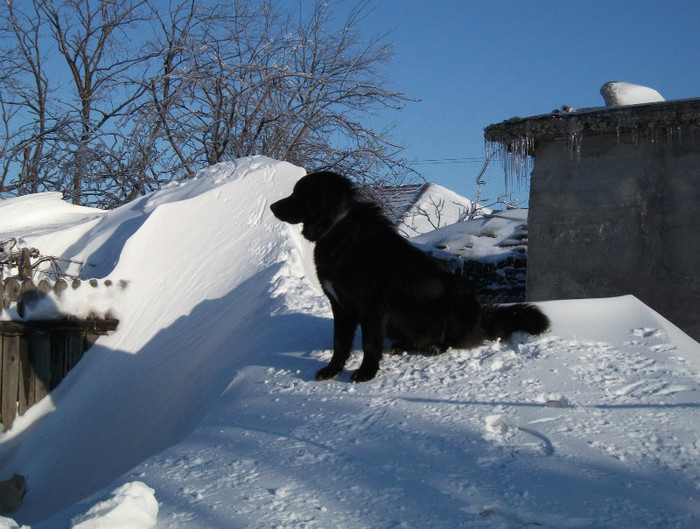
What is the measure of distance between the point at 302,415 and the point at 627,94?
685cm

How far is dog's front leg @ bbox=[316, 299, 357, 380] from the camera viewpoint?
4328mm

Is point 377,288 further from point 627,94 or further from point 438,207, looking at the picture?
point 438,207

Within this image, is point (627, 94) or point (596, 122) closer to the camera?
point (596, 122)

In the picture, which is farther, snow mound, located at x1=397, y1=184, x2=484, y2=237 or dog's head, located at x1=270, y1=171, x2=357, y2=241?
snow mound, located at x1=397, y1=184, x2=484, y2=237

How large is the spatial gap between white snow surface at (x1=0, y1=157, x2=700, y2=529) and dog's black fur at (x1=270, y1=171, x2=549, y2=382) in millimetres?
160

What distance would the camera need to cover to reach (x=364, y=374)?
4168 mm

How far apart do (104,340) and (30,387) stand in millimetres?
717

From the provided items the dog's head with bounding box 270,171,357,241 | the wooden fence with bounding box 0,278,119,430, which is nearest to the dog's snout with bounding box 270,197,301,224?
the dog's head with bounding box 270,171,357,241

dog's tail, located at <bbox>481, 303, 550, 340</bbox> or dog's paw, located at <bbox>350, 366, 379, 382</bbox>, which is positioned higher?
dog's tail, located at <bbox>481, 303, 550, 340</bbox>

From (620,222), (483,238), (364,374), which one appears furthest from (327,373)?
(483,238)

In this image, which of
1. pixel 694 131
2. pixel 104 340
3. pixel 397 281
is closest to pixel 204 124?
pixel 104 340

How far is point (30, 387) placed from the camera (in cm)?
580

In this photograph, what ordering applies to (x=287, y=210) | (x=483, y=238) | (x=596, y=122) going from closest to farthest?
(x=287, y=210) < (x=596, y=122) < (x=483, y=238)

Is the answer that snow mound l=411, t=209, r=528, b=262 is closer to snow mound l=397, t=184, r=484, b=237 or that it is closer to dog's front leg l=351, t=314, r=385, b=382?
dog's front leg l=351, t=314, r=385, b=382
